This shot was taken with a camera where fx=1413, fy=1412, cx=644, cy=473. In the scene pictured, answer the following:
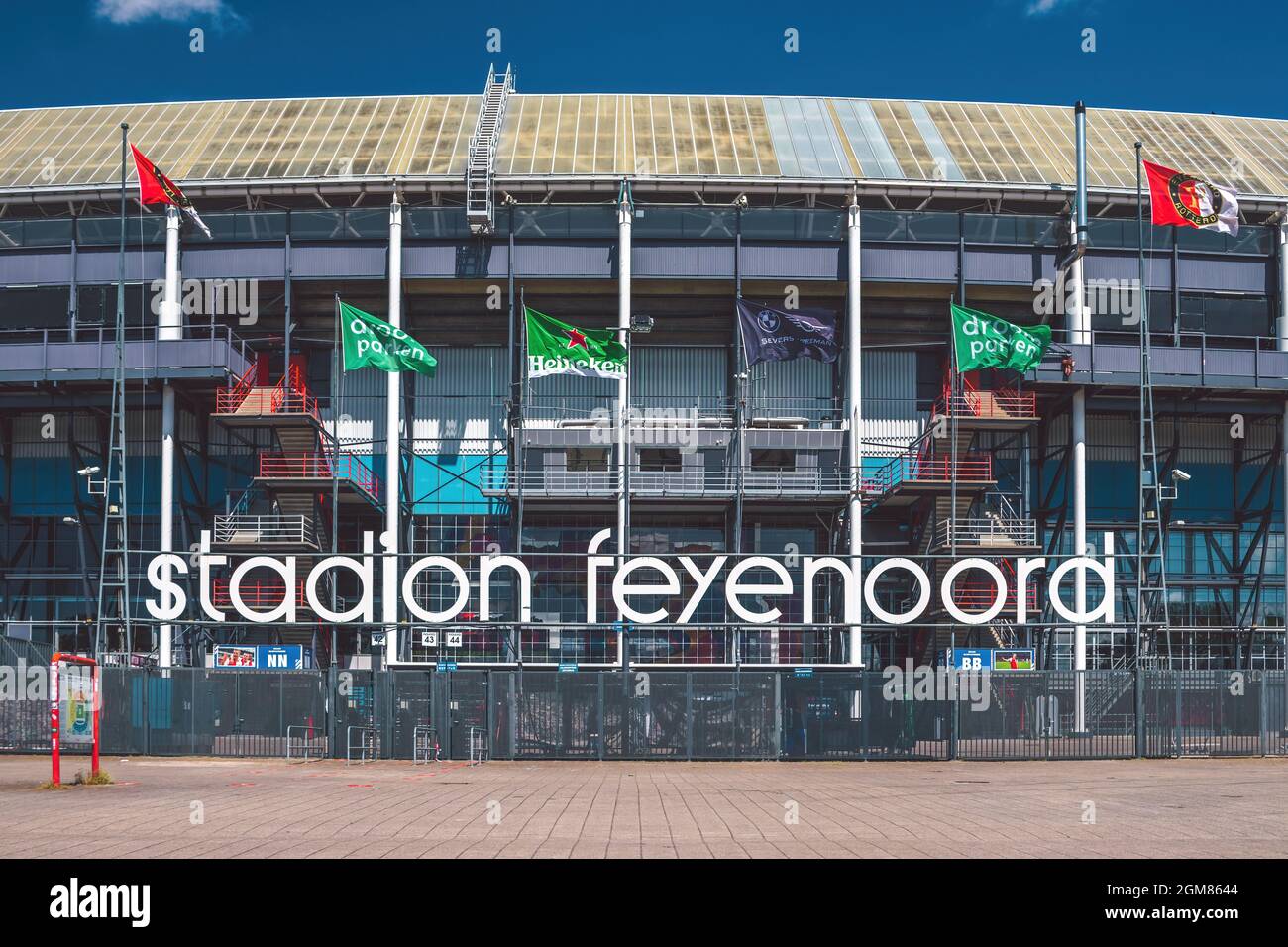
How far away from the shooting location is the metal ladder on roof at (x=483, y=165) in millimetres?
46594

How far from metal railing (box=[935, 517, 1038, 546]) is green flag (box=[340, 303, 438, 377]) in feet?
57.6

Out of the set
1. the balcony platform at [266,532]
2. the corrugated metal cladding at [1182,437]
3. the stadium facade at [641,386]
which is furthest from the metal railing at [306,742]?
the corrugated metal cladding at [1182,437]

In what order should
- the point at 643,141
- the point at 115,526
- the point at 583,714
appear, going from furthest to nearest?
1. the point at 643,141
2. the point at 115,526
3. the point at 583,714

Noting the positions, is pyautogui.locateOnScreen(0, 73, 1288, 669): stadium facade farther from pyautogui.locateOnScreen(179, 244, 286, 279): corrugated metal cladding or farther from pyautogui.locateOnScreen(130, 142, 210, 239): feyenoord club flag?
pyautogui.locateOnScreen(130, 142, 210, 239): feyenoord club flag

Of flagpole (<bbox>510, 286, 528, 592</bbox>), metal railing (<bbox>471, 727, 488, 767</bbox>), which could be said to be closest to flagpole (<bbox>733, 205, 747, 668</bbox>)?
flagpole (<bbox>510, 286, 528, 592</bbox>)

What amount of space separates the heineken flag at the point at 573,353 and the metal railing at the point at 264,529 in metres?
9.75

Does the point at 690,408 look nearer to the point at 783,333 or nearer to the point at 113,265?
the point at 783,333

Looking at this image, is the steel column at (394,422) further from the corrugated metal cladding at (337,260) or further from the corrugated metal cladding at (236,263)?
the corrugated metal cladding at (236,263)

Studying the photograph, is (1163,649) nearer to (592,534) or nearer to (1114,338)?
(1114,338)

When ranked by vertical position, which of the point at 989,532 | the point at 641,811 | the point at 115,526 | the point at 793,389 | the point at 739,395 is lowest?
the point at 641,811

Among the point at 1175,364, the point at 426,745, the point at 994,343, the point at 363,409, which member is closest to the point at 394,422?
the point at 363,409

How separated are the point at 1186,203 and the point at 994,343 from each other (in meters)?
7.12

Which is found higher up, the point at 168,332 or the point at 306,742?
the point at 168,332

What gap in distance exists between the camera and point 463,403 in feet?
166
